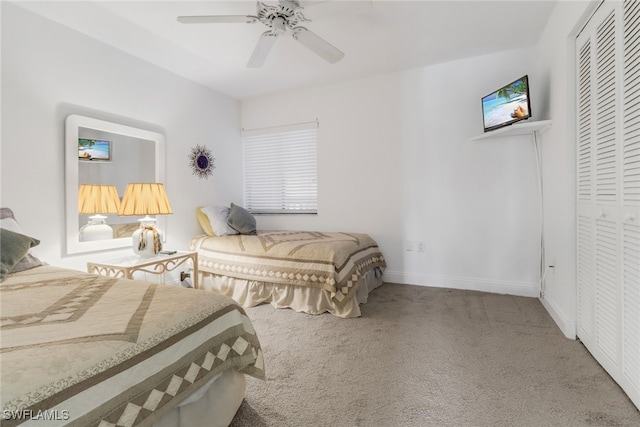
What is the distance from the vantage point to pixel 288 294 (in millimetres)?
2869

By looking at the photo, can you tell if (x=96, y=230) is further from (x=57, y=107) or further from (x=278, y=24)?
(x=278, y=24)

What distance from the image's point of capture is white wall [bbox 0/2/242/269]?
2.16 m

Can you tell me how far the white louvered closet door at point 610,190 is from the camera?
1494 millimetres

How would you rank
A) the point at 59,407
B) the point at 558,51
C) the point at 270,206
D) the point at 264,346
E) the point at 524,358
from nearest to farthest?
the point at 59,407 < the point at 524,358 < the point at 264,346 < the point at 558,51 < the point at 270,206

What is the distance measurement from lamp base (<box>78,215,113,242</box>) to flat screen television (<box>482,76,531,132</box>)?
12.0 feet

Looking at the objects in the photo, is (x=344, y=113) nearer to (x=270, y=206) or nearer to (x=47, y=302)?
(x=270, y=206)

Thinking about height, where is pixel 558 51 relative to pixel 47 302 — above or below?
above

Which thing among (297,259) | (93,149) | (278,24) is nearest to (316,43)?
(278,24)

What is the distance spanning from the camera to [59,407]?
2.41ft

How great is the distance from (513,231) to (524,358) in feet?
5.19

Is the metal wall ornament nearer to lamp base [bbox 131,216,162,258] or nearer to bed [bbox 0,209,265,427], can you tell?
lamp base [bbox 131,216,162,258]

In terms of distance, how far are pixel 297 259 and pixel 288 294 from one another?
349mm

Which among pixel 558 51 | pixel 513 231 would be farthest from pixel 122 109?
pixel 513 231

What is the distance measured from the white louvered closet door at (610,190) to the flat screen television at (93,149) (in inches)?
143
